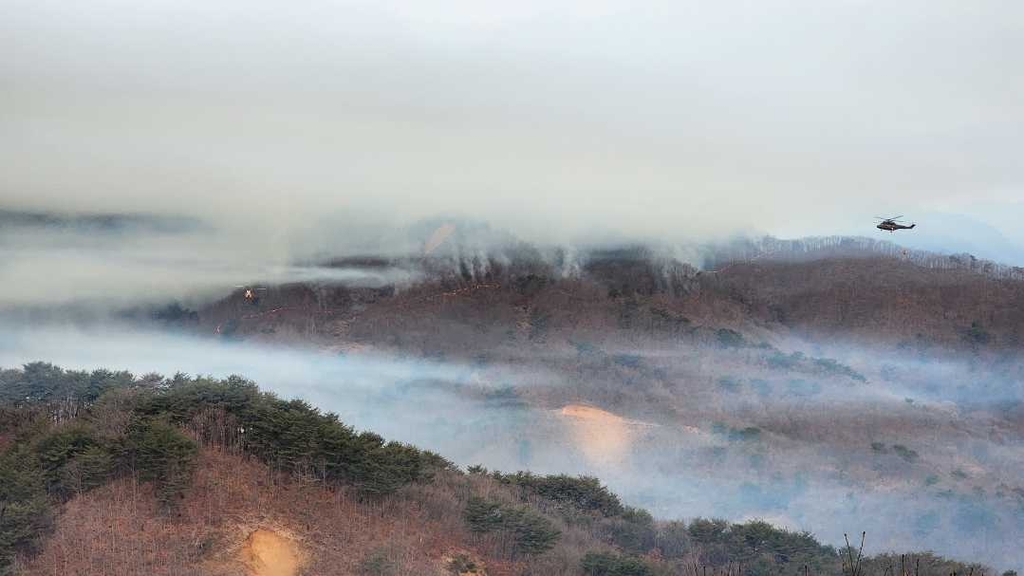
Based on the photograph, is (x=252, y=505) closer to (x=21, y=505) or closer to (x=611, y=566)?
(x=21, y=505)

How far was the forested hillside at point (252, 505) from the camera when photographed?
60125mm

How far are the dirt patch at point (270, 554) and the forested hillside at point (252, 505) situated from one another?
5.9 inches

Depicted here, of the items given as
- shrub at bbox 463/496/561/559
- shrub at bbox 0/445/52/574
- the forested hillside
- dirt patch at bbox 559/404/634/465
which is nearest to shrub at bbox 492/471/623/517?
the forested hillside

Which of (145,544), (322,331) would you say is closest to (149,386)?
(145,544)

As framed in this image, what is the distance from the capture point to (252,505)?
64625 millimetres

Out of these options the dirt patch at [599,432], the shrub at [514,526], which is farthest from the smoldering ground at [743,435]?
the shrub at [514,526]

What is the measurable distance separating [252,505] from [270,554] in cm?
398

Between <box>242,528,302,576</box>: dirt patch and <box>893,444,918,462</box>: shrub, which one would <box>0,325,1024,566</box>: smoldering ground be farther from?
<box>242,528,302,576</box>: dirt patch

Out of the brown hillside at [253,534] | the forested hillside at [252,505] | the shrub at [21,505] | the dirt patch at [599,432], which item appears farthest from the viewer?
the dirt patch at [599,432]

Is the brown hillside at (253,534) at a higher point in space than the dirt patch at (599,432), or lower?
higher

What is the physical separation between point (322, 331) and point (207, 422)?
94811mm

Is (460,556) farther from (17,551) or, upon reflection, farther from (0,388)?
(0,388)

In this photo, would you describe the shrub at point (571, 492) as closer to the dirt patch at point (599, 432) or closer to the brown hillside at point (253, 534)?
the brown hillside at point (253, 534)

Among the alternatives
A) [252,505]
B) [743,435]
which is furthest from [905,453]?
[252,505]
